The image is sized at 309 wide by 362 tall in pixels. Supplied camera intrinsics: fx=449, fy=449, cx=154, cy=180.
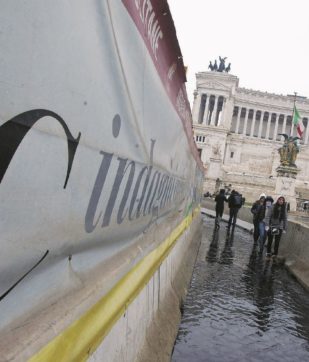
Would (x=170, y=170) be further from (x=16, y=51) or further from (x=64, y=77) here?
(x=16, y=51)

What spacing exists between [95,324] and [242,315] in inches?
141

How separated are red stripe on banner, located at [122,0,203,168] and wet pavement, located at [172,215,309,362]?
246cm

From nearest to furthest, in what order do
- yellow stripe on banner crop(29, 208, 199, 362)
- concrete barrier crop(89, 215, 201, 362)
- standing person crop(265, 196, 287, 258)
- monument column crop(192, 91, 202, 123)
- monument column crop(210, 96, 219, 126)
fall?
1. yellow stripe on banner crop(29, 208, 199, 362)
2. concrete barrier crop(89, 215, 201, 362)
3. standing person crop(265, 196, 287, 258)
4. monument column crop(210, 96, 219, 126)
5. monument column crop(192, 91, 202, 123)

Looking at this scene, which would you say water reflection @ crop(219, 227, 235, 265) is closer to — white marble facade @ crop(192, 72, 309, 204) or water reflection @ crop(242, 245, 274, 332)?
water reflection @ crop(242, 245, 274, 332)

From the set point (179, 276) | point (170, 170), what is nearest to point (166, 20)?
point (170, 170)

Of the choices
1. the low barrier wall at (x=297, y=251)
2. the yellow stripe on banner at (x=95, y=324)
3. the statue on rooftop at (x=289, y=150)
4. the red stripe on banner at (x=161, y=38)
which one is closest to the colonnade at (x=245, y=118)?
the statue on rooftop at (x=289, y=150)

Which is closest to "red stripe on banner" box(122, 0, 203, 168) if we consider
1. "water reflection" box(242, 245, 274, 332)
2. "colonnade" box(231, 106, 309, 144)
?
"water reflection" box(242, 245, 274, 332)

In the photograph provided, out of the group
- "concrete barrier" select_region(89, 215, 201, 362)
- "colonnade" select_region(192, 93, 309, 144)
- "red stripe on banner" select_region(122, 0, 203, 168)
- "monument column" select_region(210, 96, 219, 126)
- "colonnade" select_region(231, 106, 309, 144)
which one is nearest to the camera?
"red stripe on banner" select_region(122, 0, 203, 168)

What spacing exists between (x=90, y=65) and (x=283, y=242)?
424 inches

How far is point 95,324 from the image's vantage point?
8.07 feet

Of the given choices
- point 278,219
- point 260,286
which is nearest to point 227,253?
point 278,219

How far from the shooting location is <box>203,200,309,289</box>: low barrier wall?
28.3 ft

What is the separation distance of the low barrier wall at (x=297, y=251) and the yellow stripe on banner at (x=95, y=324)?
17.3 ft

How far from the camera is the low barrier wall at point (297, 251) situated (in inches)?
340
